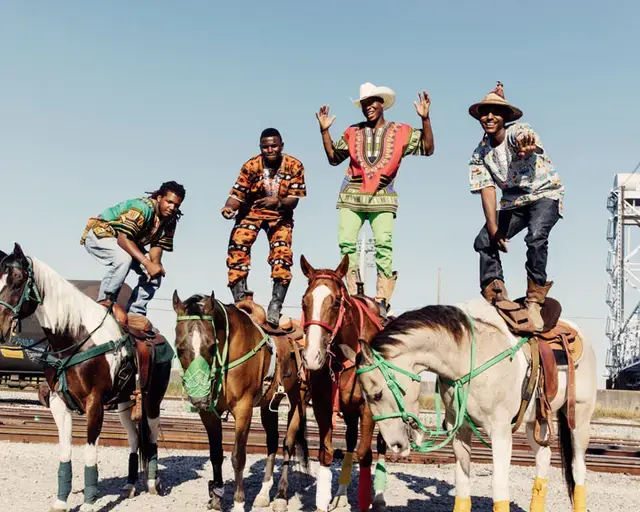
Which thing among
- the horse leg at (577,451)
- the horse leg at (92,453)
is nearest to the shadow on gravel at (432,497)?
the horse leg at (577,451)

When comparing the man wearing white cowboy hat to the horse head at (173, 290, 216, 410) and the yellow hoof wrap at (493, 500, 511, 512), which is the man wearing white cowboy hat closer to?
the horse head at (173, 290, 216, 410)

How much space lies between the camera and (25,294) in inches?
318

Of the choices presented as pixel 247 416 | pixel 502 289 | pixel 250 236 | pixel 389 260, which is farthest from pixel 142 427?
pixel 502 289

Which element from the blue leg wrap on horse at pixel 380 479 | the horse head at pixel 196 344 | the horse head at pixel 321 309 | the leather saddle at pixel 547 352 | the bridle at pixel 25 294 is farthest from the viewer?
the blue leg wrap on horse at pixel 380 479

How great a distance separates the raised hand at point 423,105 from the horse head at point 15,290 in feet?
15.9

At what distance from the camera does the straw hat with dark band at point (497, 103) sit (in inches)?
319

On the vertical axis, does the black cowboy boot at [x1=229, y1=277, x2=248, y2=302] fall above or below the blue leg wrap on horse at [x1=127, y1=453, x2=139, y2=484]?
above

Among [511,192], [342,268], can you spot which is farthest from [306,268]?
[511,192]

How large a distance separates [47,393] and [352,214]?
410 centimetres

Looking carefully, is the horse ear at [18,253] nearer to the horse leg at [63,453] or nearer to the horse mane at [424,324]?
the horse leg at [63,453]

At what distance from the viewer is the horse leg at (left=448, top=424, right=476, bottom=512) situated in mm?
7035

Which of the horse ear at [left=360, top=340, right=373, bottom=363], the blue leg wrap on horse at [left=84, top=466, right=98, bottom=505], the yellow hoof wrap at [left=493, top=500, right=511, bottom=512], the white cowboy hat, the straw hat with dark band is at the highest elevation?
the white cowboy hat

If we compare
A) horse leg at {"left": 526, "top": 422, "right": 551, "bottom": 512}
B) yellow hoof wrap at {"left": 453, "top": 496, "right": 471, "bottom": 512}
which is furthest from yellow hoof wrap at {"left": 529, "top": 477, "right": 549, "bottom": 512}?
yellow hoof wrap at {"left": 453, "top": 496, "right": 471, "bottom": 512}

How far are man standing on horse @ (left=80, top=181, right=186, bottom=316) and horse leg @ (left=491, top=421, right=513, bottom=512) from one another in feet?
15.6
